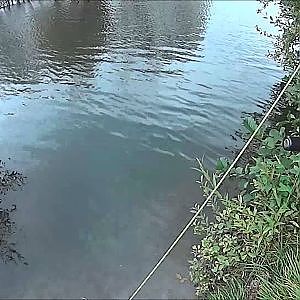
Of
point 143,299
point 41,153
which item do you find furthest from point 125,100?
point 143,299

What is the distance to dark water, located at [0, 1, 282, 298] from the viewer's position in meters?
4.06

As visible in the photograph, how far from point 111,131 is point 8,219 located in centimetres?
223

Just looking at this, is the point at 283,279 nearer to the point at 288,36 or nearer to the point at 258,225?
the point at 258,225

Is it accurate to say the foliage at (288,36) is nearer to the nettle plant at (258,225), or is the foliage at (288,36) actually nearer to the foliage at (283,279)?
the nettle plant at (258,225)

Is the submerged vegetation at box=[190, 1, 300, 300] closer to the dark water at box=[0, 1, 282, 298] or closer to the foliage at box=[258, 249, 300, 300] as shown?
the foliage at box=[258, 249, 300, 300]

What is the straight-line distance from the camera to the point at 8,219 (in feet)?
15.1

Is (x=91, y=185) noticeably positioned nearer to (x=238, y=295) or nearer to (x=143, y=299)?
(x=143, y=299)

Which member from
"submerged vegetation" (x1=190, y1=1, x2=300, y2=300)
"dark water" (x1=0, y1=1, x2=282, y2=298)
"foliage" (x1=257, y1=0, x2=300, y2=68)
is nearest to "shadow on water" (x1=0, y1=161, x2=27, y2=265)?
"dark water" (x1=0, y1=1, x2=282, y2=298)

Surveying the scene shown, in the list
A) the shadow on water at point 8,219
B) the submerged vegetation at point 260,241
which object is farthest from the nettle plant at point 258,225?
the shadow on water at point 8,219

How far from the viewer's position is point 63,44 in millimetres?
10328

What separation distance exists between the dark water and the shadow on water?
78mm

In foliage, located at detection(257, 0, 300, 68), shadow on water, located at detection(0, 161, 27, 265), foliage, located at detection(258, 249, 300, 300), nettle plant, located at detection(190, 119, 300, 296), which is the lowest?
shadow on water, located at detection(0, 161, 27, 265)

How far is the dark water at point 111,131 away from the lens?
406cm

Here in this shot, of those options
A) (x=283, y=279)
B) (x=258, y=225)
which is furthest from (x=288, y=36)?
(x=283, y=279)
